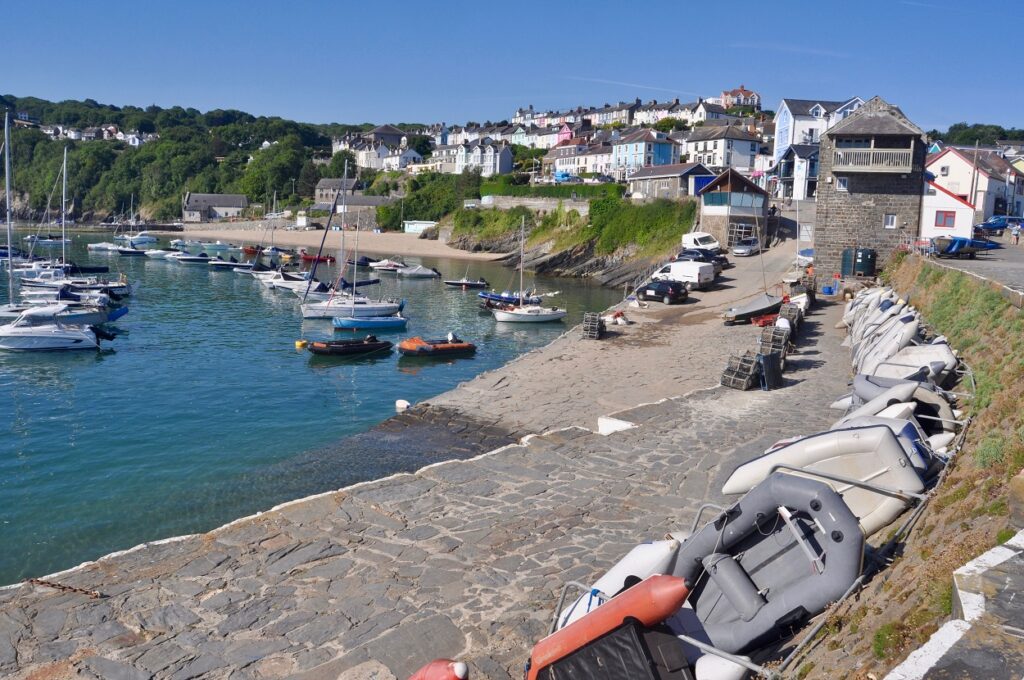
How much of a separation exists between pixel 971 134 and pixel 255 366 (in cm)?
14485

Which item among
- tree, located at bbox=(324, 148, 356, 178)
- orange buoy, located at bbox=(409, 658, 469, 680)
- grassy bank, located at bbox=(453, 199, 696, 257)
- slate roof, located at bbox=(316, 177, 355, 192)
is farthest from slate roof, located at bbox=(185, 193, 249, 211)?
orange buoy, located at bbox=(409, 658, 469, 680)

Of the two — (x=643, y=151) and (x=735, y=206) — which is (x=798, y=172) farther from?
(x=643, y=151)

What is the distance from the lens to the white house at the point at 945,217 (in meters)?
34.5

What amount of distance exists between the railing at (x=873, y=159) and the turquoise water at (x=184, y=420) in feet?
49.6

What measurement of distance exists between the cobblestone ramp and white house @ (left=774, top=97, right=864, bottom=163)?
263 ft

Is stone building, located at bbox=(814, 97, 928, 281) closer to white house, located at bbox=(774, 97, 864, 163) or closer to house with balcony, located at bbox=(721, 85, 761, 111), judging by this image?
white house, located at bbox=(774, 97, 864, 163)

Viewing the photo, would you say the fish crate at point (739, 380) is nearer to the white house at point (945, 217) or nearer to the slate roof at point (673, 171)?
the white house at point (945, 217)

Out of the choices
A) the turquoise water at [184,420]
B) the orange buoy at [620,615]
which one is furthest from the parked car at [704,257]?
the orange buoy at [620,615]

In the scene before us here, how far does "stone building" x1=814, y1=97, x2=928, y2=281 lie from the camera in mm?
33500

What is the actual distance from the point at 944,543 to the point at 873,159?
3076 centimetres

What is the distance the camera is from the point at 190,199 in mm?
141625

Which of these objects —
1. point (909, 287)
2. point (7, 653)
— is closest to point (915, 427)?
point (7, 653)

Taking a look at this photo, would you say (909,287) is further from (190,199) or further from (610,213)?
(190,199)

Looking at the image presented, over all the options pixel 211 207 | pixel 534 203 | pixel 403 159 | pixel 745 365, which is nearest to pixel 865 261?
pixel 745 365
